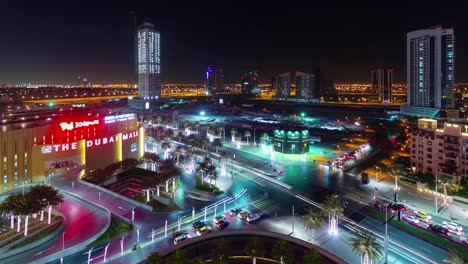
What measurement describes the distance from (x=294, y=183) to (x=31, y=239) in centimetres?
2605

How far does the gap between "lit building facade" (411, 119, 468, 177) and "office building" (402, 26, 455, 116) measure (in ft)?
215

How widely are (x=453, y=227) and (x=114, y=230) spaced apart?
86.3 feet

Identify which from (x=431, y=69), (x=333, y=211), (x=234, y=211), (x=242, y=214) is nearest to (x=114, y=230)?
(x=234, y=211)

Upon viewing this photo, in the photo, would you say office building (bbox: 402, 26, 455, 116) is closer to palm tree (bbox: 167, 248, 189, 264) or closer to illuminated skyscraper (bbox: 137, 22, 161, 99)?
palm tree (bbox: 167, 248, 189, 264)

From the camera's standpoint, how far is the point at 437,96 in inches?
3895

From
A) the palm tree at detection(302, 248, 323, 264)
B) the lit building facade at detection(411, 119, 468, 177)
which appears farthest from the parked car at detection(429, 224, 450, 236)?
the palm tree at detection(302, 248, 323, 264)

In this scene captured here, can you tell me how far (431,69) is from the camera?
323 feet

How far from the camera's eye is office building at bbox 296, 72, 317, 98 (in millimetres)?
183625

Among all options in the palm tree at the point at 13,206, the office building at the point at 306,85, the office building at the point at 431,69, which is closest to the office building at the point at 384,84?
the office building at the point at 306,85

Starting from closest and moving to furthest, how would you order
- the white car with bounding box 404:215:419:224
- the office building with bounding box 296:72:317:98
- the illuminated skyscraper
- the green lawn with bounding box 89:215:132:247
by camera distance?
the green lawn with bounding box 89:215:132:247
the white car with bounding box 404:215:419:224
the illuminated skyscraper
the office building with bounding box 296:72:317:98

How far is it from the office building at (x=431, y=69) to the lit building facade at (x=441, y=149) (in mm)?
65393

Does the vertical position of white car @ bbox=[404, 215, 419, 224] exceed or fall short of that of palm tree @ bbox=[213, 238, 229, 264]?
it falls short

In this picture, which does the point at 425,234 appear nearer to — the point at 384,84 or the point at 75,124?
the point at 75,124

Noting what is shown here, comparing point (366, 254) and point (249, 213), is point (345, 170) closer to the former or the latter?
point (249, 213)
